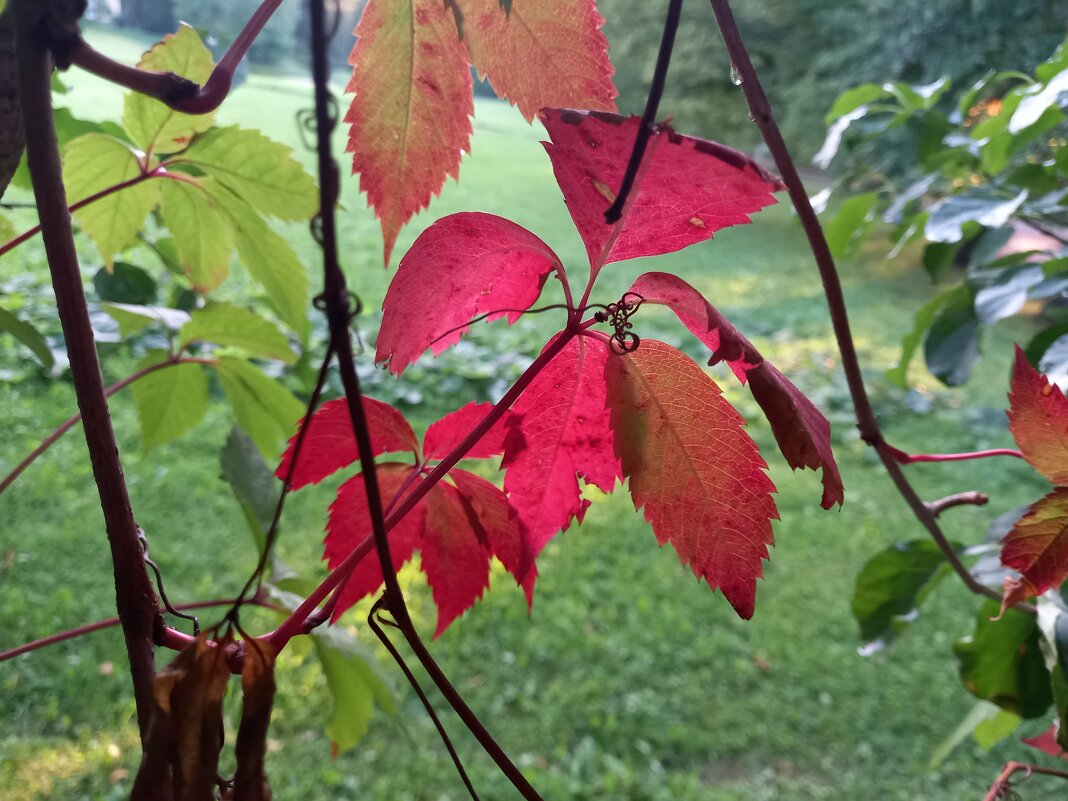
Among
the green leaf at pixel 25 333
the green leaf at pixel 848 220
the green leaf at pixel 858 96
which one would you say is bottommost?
the green leaf at pixel 25 333

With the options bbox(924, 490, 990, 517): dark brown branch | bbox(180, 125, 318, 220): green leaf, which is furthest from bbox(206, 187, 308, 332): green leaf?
bbox(924, 490, 990, 517): dark brown branch

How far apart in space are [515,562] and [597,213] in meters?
0.12

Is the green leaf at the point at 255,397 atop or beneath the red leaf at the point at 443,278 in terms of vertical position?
atop

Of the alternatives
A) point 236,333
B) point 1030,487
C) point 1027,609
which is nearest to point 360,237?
point 1030,487

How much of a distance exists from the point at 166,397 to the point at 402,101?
382mm

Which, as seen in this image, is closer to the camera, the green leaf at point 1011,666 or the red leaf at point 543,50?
the red leaf at point 543,50

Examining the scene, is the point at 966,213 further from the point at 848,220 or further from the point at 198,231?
the point at 198,231

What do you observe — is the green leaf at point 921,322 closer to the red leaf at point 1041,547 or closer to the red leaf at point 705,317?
the red leaf at point 1041,547

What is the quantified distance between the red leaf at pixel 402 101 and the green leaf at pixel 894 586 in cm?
48

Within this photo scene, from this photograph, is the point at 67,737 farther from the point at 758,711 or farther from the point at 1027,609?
the point at 1027,609

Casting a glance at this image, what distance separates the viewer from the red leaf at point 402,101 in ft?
0.75

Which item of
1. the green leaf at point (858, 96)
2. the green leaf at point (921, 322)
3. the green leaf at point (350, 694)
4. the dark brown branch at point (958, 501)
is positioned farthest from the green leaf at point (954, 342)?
the green leaf at point (350, 694)

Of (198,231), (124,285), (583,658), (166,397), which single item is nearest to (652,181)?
(198,231)

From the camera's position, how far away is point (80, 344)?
0.56 ft
